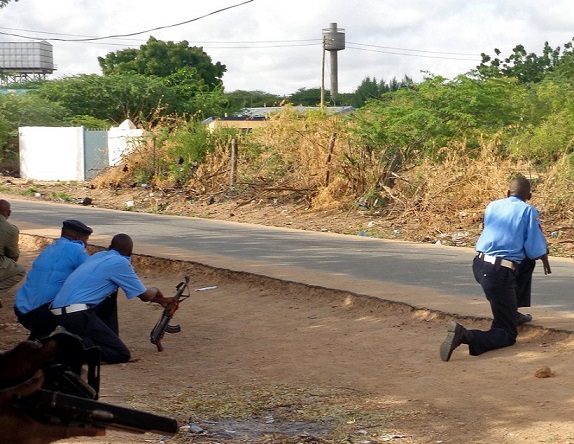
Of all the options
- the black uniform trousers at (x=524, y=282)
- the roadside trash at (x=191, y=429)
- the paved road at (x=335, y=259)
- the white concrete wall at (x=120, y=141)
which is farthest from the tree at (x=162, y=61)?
the roadside trash at (x=191, y=429)

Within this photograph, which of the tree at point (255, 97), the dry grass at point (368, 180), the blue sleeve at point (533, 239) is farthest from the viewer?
the tree at point (255, 97)

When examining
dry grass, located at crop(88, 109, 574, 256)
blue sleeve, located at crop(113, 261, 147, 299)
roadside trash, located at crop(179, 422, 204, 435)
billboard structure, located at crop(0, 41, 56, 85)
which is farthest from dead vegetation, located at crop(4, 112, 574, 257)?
billboard structure, located at crop(0, 41, 56, 85)

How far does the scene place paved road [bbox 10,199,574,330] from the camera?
10.1 metres

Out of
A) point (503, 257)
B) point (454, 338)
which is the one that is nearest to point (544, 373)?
point (454, 338)

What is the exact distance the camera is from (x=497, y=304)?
7.80m

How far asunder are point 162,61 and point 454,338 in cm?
5517

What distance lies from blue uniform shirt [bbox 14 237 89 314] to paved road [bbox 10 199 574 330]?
3.51 meters

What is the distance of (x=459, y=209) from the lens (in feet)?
57.2

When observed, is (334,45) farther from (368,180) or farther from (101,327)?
(101,327)

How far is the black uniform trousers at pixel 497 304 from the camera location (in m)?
7.69

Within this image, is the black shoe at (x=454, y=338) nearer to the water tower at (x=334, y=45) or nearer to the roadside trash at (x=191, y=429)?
the roadside trash at (x=191, y=429)

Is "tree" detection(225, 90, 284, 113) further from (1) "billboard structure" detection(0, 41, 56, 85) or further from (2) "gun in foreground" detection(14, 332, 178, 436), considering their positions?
(2) "gun in foreground" detection(14, 332, 178, 436)

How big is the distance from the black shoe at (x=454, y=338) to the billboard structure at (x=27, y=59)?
65655 millimetres

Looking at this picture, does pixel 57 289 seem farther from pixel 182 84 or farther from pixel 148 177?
pixel 182 84
